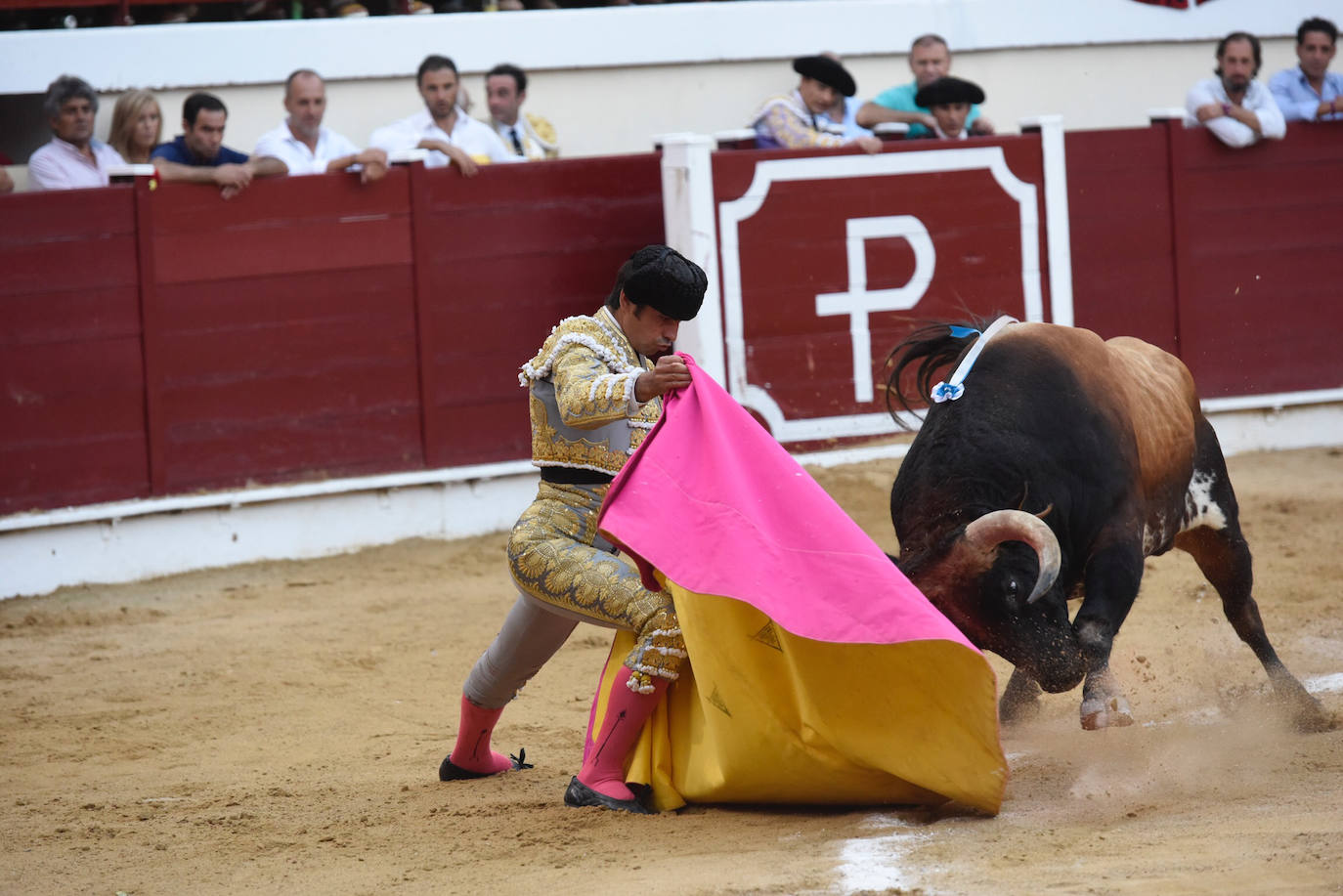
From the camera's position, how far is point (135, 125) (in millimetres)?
6223

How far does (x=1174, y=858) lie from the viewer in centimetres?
254

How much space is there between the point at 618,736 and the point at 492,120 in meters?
4.44

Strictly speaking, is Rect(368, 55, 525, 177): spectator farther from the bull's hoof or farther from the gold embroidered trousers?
the bull's hoof

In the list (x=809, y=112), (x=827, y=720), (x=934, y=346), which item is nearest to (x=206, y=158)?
(x=809, y=112)

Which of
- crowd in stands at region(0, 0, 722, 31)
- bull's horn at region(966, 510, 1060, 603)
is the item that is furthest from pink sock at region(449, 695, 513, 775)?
crowd in stands at region(0, 0, 722, 31)

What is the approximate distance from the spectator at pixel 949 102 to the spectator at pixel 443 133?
1719 millimetres

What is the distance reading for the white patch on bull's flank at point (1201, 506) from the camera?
156 inches

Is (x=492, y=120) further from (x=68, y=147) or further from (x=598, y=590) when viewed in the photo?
(x=598, y=590)

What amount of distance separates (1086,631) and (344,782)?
5.20 ft

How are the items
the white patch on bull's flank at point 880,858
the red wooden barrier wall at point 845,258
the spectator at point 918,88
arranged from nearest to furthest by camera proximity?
the white patch on bull's flank at point 880,858 < the red wooden barrier wall at point 845,258 < the spectator at point 918,88

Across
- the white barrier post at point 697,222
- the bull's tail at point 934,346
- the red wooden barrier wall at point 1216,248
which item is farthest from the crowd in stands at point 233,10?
the bull's tail at point 934,346

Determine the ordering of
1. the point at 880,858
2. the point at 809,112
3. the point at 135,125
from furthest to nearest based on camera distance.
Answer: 1. the point at 809,112
2. the point at 135,125
3. the point at 880,858

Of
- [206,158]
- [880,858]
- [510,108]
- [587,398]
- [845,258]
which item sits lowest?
[880,858]

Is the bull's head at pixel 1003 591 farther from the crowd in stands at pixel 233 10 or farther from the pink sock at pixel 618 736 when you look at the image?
the crowd in stands at pixel 233 10
